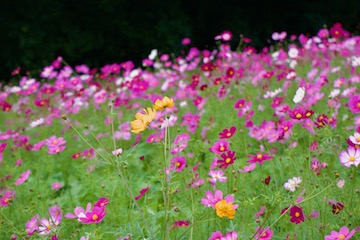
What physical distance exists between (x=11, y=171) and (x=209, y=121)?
1205mm

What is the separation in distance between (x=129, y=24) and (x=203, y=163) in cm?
530

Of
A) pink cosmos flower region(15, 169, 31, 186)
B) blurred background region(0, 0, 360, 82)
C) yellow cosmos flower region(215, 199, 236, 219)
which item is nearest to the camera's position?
yellow cosmos flower region(215, 199, 236, 219)

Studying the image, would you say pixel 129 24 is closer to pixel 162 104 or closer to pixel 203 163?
pixel 203 163

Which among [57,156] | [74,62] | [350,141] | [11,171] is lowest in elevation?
[74,62]

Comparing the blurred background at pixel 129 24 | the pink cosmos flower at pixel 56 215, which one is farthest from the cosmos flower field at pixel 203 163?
the blurred background at pixel 129 24

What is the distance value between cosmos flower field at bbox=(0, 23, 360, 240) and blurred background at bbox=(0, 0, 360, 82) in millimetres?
2586

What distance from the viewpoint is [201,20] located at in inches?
326

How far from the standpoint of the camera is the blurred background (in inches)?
297

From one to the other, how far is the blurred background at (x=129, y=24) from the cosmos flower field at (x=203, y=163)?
102 inches

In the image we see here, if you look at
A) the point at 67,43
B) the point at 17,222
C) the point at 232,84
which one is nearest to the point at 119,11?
the point at 67,43

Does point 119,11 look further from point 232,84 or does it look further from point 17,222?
point 17,222

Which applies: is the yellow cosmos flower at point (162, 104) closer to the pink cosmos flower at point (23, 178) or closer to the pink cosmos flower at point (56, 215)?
the pink cosmos flower at point (56, 215)

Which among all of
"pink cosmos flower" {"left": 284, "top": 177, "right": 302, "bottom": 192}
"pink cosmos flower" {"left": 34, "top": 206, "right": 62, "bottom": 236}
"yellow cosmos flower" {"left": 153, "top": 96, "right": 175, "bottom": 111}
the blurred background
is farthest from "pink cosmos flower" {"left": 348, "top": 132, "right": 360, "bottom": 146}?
the blurred background

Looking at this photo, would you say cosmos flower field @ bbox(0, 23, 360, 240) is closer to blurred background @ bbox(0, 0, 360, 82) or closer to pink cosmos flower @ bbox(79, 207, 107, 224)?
pink cosmos flower @ bbox(79, 207, 107, 224)
